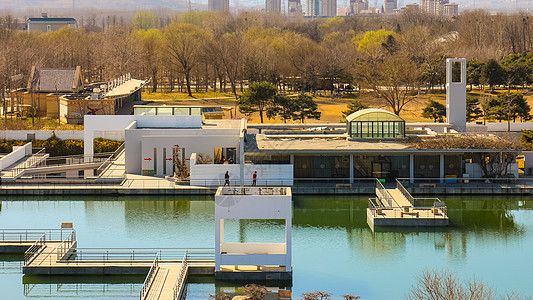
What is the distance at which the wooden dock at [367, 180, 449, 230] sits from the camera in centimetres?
3709

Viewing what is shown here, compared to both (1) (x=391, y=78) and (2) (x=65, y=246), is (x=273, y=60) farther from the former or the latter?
(2) (x=65, y=246)

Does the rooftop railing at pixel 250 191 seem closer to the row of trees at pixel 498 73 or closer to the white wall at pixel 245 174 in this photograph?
the white wall at pixel 245 174

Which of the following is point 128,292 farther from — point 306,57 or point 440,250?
point 306,57

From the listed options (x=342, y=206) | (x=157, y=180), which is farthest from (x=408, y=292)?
(x=157, y=180)

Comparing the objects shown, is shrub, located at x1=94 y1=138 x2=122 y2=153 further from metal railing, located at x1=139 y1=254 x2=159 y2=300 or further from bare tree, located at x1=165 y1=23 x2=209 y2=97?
bare tree, located at x1=165 y1=23 x2=209 y2=97

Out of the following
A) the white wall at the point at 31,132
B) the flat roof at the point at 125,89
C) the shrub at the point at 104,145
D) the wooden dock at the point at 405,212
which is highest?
the flat roof at the point at 125,89

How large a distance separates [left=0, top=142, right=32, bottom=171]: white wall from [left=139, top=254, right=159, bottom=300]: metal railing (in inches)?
795

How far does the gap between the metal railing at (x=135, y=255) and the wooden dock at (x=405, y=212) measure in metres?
7.86

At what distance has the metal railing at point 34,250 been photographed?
30514 mm

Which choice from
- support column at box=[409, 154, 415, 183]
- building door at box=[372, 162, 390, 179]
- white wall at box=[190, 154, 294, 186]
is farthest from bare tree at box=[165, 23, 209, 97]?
support column at box=[409, 154, 415, 183]

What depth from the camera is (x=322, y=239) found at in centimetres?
3562

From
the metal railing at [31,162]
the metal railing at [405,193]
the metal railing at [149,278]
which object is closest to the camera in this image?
the metal railing at [149,278]

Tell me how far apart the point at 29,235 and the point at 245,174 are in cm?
1187

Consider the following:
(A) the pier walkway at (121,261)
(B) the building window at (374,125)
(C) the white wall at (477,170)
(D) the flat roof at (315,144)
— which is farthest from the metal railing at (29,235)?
(C) the white wall at (477,170)
